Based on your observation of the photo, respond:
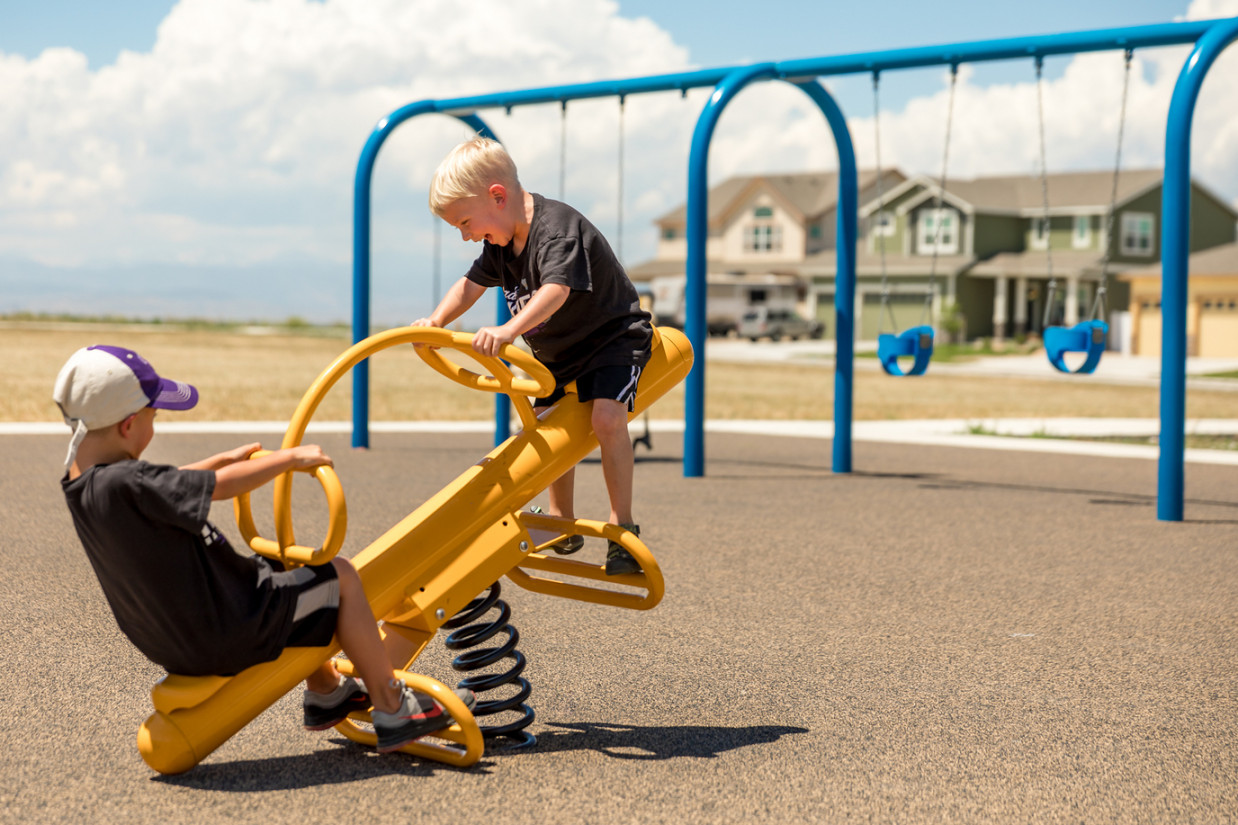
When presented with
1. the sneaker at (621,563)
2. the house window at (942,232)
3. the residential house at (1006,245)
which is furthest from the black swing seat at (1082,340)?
the house window at (942,232)

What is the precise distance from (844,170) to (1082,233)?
40.6 m

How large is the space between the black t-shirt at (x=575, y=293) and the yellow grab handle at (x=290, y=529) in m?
1.05

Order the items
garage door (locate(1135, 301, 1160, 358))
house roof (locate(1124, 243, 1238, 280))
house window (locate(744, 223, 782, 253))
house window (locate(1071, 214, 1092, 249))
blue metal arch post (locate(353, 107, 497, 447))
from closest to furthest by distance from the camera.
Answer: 1. blue metal arch post (locate(353, 107, 497, 447))
2. house roof (locate(1124, 243, 1238, 280))
3. garage door (locate(1135, 301, 1160, 358))
4. house window (locate(1071, 214, 1092, 249))
5. house window (locate(744, 223, 782, 253))

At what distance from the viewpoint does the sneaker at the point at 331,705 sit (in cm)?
345

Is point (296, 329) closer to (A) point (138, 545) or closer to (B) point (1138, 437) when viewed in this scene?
(B) point (1138, 437)

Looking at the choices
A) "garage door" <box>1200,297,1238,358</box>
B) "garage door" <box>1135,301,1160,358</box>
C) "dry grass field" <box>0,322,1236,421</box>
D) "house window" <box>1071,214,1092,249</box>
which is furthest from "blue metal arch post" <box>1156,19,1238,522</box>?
"house window" <box>1071,214,1092,249</box>

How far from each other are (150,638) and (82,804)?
42 centimetres

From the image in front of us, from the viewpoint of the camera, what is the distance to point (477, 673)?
14.4ft

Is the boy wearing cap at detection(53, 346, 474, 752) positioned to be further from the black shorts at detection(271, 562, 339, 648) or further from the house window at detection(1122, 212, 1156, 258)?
A: the house window at detection(1122, 212, 1156, 258)

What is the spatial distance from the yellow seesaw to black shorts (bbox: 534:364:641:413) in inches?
2.4

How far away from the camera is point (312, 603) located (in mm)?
3244

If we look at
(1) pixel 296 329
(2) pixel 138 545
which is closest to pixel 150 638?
(2) pixel 138 545

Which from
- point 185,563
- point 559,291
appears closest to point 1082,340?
point 559,291

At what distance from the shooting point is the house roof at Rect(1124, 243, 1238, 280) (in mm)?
38253
